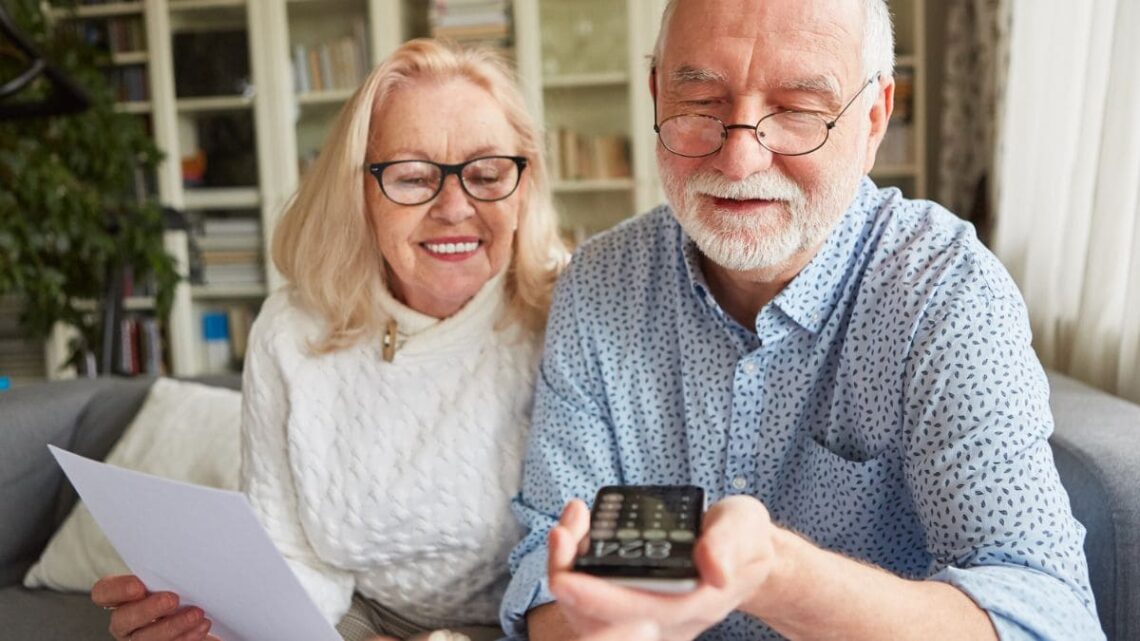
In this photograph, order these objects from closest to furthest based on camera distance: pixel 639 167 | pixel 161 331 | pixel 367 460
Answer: pixel 367 460 < pixel 639 167 < pixel 161 331

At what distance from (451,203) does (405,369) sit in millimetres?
223

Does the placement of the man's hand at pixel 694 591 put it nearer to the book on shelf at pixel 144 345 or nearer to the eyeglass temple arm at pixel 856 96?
the eyeglass temple arm at pixel 856 96

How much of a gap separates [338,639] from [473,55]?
79cm

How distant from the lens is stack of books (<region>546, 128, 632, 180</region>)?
143 inches

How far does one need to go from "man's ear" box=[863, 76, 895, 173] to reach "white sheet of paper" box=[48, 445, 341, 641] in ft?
2.31

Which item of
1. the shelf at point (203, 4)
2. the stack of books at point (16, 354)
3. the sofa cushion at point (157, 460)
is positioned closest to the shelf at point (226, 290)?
the stack of books at point (16, 354)

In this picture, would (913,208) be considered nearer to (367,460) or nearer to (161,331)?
(367,460)

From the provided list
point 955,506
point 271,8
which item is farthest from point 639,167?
point 955,506

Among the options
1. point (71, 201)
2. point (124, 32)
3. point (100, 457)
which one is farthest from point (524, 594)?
point (124, 32)

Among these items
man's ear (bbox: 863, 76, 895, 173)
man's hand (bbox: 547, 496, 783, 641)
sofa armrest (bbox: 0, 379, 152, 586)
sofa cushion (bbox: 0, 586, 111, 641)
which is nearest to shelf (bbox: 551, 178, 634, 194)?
sofa armrest (bbox: 0, 379, 152, 586)

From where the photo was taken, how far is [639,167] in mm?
3586

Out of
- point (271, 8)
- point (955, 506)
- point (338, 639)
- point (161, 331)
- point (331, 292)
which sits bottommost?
point (161, 331)

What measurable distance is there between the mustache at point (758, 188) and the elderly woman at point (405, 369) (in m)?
0.37

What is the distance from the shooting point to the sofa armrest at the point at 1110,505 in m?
1.02
